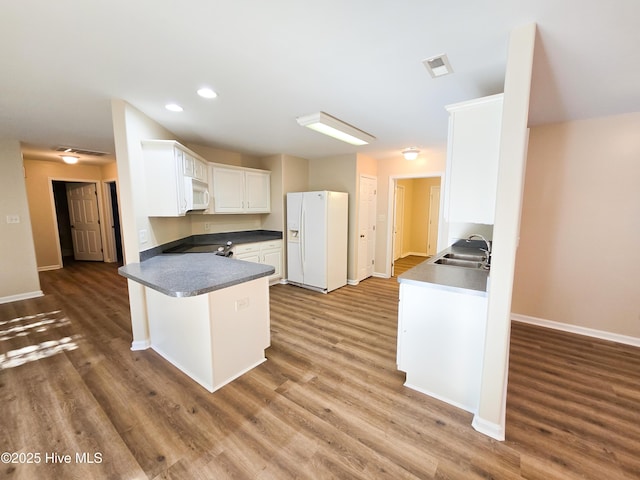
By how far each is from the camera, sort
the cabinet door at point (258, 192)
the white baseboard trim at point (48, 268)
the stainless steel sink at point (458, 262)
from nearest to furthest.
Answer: the stainless steel sink at point (458, 262) → the cabinet door at point (258, 192) → the white baseboard trim at point (48, 268)

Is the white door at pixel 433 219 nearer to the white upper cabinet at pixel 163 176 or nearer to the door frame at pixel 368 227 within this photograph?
the door frame at pixel 368 227

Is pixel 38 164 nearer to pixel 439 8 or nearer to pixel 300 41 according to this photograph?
pixel 300 41

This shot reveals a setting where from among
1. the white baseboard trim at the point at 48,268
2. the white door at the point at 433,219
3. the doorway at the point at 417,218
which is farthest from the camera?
the white door at the point at 433,219

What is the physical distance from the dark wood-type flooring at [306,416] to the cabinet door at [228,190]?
217 cm

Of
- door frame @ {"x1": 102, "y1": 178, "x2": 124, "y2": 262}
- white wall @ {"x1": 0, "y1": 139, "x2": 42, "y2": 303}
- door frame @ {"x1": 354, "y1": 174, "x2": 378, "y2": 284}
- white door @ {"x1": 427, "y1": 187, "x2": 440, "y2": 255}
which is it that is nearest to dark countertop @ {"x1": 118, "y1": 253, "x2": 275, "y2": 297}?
door frame @ {"x1": 354, "y1": 174, "x2": 378, "y2": 284}

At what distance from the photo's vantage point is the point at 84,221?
663cm

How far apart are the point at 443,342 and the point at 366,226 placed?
131 inches

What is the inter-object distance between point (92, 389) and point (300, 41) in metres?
2.96

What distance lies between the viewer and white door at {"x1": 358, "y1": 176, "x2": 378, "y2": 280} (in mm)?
4934

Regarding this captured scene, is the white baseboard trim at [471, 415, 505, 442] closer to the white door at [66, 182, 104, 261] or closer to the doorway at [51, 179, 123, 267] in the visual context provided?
the doorway at [51, 179, 123, 267]

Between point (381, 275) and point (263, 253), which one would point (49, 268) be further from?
point (381, 275)

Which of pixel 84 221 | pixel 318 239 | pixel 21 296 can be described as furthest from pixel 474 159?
Result: pixel 84 221

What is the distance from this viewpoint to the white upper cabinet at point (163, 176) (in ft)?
8.98

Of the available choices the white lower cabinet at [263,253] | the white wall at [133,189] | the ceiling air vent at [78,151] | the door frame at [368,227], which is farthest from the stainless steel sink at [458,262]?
the ceiling air vent at [78,151]
